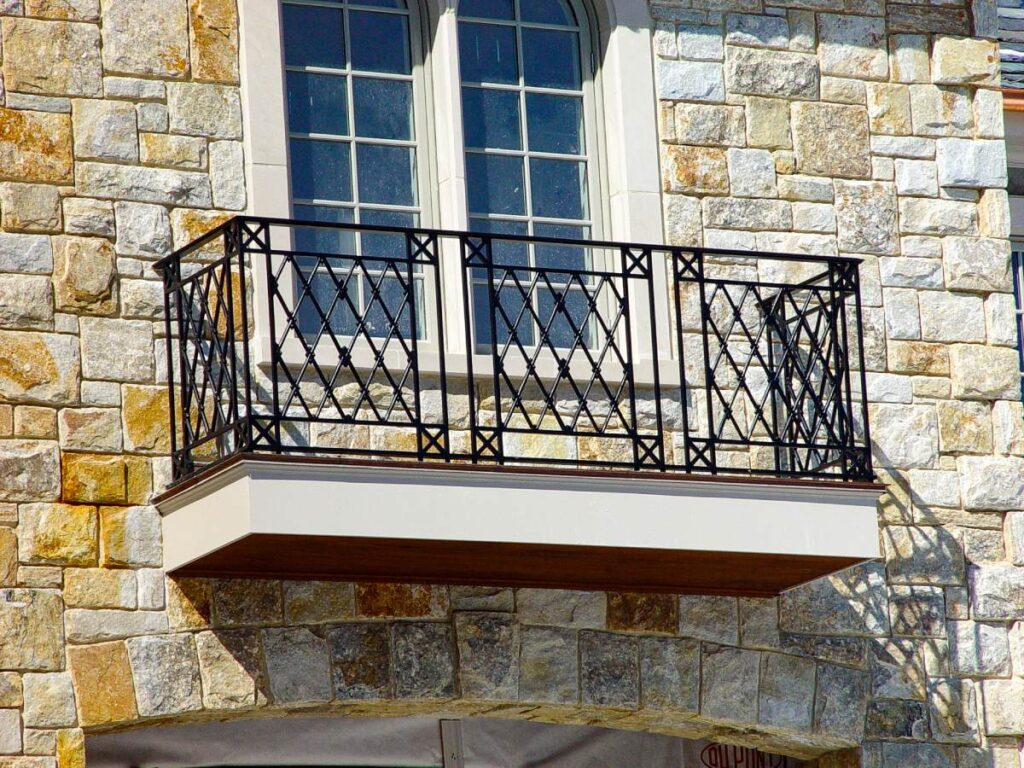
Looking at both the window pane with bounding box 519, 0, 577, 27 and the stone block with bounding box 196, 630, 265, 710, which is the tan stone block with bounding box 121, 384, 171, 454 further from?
the window pane with bounding box 519, 0, 577, 27

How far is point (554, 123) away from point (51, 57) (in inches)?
101

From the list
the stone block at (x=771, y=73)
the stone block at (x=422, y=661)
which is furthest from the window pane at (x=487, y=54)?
the stone block at (x=422, y=661)

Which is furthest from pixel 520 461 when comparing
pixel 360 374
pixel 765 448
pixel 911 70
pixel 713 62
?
pixel 911 70

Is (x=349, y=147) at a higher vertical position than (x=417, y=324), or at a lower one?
higher

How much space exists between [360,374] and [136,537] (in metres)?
1.29

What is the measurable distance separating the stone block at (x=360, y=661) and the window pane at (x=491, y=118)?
2.53m

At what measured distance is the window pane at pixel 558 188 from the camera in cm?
1134

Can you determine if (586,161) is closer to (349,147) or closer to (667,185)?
(667,185)

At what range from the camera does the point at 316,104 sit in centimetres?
1103

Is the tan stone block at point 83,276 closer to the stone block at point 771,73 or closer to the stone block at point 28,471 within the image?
the stone block at point 28,471

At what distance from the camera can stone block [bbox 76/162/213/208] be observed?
10.3 metres

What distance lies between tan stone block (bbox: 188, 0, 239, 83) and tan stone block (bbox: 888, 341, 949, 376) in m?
3.61

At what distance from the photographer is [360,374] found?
1051 cm

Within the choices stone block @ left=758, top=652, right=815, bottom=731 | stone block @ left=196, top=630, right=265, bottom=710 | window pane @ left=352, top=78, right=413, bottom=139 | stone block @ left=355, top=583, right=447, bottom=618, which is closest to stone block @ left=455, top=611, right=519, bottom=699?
stone block @ left=355, top=583, right=447, bottom=618
